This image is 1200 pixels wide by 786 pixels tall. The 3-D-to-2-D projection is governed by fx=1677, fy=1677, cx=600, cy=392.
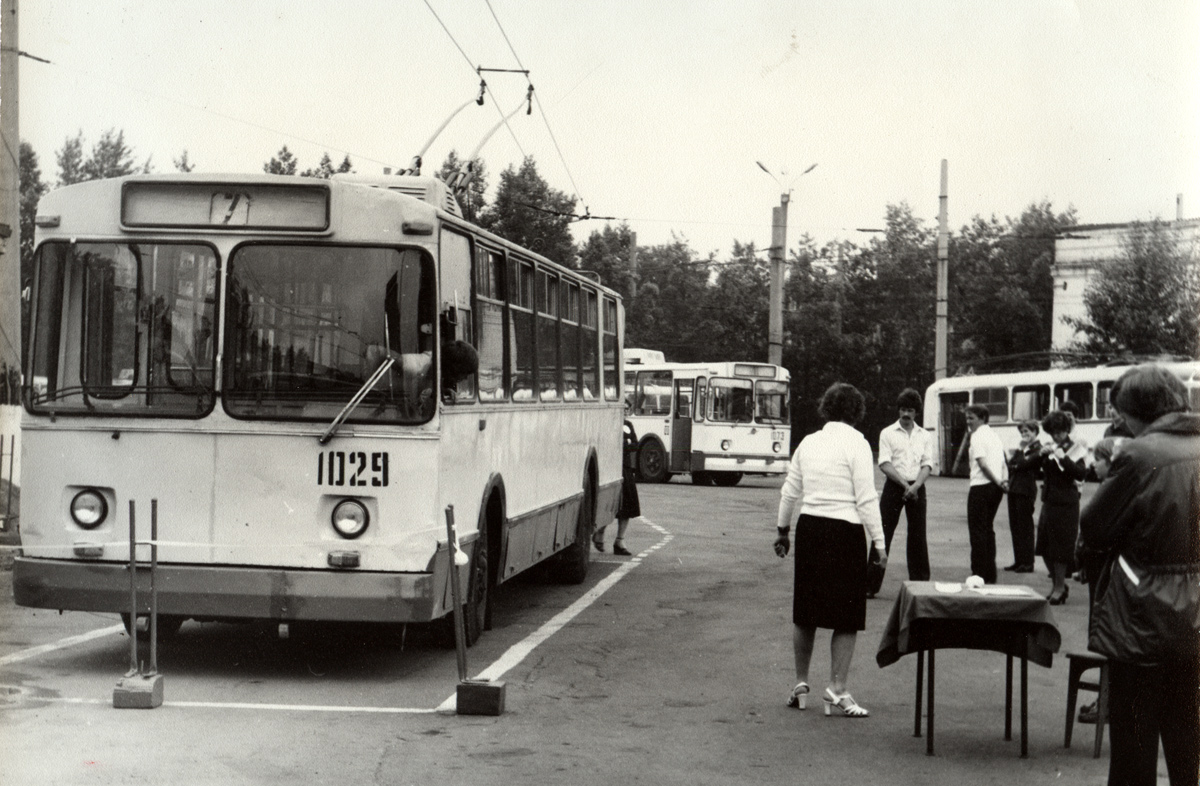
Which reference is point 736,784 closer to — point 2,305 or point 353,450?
point 353,450

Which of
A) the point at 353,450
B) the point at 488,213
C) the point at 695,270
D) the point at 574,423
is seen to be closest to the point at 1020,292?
the point at 695,270

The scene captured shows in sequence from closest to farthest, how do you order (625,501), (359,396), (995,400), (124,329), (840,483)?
(840,483) → (359,396) → (124,329) → (625,501) → (995,400)

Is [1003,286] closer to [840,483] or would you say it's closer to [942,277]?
[942,277]

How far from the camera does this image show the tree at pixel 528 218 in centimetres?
5253

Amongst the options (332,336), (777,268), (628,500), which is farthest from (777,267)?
(332,336)

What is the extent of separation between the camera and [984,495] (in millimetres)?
15305

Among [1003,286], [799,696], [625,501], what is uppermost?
[1003,286]

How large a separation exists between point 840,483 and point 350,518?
285 cm

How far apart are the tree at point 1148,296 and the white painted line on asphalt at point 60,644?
3875 centimetres

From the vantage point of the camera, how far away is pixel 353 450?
9.80 meters

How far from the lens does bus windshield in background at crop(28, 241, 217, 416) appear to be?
9898mm

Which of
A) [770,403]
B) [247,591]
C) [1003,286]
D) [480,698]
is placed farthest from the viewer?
[1003,286]

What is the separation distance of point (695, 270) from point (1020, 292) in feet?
47.3

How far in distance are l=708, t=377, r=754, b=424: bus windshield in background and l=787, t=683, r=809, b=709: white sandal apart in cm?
2828
